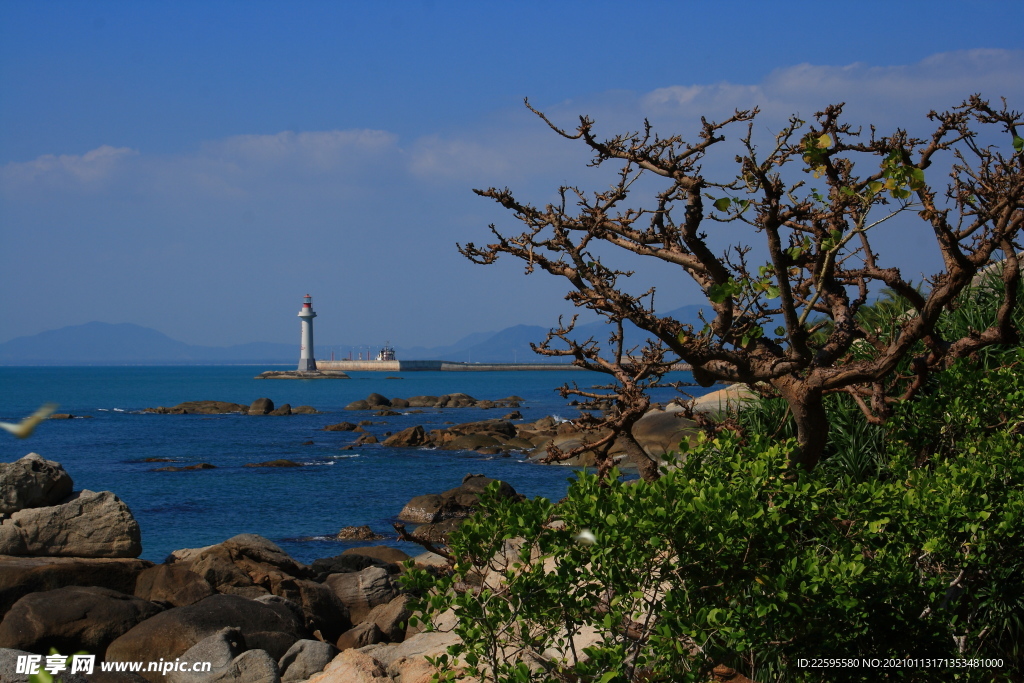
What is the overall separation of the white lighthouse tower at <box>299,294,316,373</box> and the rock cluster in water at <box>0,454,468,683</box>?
391 feet

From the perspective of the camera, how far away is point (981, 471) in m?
4.92

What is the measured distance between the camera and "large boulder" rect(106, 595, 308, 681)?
30.7 ft

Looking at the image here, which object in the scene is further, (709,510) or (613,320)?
(613,320)

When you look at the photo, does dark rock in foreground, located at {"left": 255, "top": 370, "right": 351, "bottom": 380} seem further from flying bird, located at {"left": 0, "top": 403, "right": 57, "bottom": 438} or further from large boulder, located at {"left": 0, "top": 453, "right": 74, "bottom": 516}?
flying bird, located at {"left": 0, "top": 403, "right": 57, "bottom": 438}

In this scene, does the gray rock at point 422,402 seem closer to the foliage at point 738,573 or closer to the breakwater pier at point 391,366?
the foliage at point 738,573

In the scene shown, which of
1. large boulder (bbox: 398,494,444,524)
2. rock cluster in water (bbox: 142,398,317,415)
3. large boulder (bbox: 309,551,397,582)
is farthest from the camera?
rock cluster in water (bbox: 142,398,317,415)

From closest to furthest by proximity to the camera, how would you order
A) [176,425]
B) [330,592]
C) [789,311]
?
[789,311], [330,592], [176,425]

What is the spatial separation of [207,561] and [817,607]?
38.8 ft

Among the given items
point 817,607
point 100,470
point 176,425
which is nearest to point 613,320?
point 817,607

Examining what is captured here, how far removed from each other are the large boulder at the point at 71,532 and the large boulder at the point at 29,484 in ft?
1.00

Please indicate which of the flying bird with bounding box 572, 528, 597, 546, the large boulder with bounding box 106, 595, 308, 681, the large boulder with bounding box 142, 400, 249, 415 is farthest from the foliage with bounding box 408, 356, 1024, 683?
the large boulder with bounding box 142, 400, 249, 415

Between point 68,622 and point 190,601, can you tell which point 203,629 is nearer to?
point 68,622

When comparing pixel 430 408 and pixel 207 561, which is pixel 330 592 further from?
pixel 430 408

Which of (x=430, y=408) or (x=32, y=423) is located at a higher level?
(x=32, y=423)
